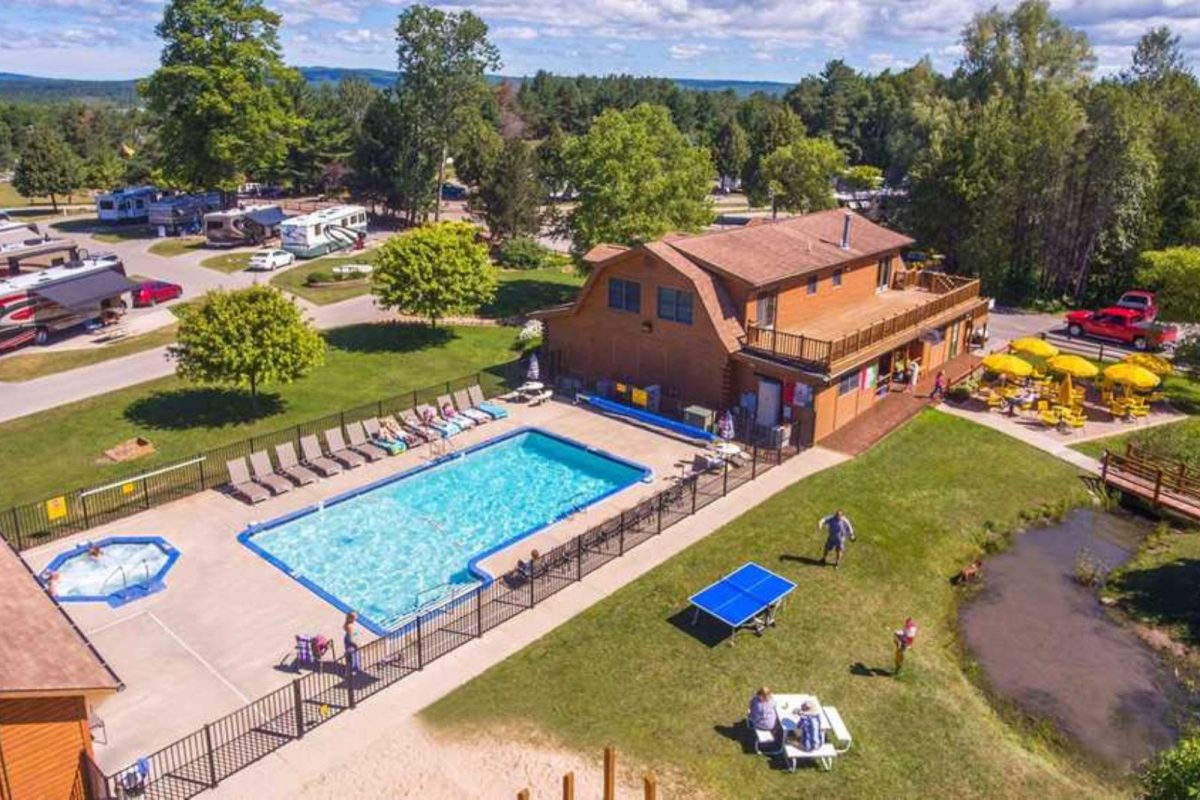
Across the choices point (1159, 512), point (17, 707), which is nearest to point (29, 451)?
point (17, 707)

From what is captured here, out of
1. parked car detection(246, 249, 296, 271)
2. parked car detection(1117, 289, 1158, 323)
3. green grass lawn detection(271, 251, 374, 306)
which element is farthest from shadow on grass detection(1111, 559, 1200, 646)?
parked car detection(246, 249, 296, 271)

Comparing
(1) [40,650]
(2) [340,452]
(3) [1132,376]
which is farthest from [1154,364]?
(1) [40,650]

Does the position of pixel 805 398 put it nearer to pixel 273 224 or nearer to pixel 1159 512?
pixel 1159 512

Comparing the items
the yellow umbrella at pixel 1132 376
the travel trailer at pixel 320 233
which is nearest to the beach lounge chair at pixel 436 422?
the yellow umbrella at pixel 1132 376

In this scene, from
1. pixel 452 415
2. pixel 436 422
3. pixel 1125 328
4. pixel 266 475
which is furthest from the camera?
pixel 1125 328

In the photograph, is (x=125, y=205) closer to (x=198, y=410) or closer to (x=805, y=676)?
(x=198, y=410)
